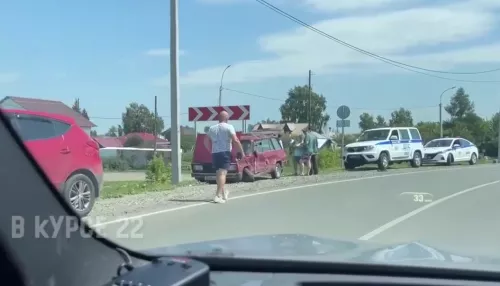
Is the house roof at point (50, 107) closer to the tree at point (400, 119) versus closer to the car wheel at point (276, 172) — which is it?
the car wheel at point (276, 172)

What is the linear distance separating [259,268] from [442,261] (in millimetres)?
833

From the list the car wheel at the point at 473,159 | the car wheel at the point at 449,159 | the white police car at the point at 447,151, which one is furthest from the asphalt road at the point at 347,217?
the car wheel at the point at 473,159

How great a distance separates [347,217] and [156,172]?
881 cm

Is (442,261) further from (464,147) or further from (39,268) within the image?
(464,147)

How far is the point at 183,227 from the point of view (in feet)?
32.8

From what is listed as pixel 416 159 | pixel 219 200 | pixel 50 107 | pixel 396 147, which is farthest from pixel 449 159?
pixel 50 107

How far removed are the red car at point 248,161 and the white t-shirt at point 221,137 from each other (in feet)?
20.3

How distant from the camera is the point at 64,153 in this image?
4.23m

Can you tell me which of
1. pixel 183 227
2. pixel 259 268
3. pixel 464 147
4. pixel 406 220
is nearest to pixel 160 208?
pixel 183 227

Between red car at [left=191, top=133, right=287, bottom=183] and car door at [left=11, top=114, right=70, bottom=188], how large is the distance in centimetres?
1670

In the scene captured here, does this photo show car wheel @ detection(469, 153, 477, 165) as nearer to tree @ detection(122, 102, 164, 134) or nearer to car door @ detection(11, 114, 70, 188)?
tree @ detection(122, 102, 164, 134)

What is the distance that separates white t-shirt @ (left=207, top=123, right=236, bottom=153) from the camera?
13.9 metres

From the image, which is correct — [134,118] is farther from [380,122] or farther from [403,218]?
[380,122]

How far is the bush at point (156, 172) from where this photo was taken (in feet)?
62.1
